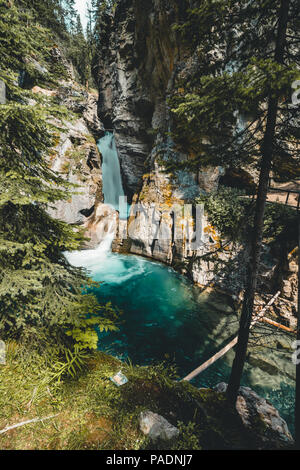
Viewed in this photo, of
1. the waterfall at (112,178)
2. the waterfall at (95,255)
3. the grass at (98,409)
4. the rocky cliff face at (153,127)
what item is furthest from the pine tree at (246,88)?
the waterfall at (112,178)

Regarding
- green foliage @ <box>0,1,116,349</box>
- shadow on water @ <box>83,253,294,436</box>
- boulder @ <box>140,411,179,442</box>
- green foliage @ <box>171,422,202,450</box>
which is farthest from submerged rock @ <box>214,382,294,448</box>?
green foliage @ <box>0,1,116,349</box>

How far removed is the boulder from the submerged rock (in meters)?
2.23

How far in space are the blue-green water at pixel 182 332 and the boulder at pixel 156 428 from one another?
177 cm

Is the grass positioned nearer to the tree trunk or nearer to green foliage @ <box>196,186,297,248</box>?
the tree trunk

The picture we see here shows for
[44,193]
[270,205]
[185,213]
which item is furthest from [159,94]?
[44,193]

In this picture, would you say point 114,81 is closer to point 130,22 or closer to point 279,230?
point 130,22

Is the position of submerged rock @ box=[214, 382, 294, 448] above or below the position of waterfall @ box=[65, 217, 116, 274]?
below

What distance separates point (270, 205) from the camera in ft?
35.6

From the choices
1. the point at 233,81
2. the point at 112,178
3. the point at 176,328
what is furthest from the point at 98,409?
the point at 112,178

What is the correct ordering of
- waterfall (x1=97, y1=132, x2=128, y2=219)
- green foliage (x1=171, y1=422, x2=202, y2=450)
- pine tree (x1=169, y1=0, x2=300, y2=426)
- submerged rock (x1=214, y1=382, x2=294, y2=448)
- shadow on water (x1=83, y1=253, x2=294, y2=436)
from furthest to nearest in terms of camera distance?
waterfall (x1=97, y1=132, x2=128, y2=219), shadow on water (x1=83, y1=253, x2=294, y2=436), submerged rock (x1=214, y1=382, x2=294, y2=448), pine tree (x1=169, y1=0, x2=300, y2=426), green foliage (x1=171, y1=422, x2=202, y2=450)

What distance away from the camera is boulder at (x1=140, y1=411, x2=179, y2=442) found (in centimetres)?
287

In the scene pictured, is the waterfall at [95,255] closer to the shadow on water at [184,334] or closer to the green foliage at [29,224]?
the shadow on water at [184,334]

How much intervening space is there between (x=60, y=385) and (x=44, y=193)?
3.42 meters

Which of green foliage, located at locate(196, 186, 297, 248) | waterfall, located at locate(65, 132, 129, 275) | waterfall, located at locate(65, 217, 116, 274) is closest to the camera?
green foliage, located at locate(196, 186, 297, 248)
